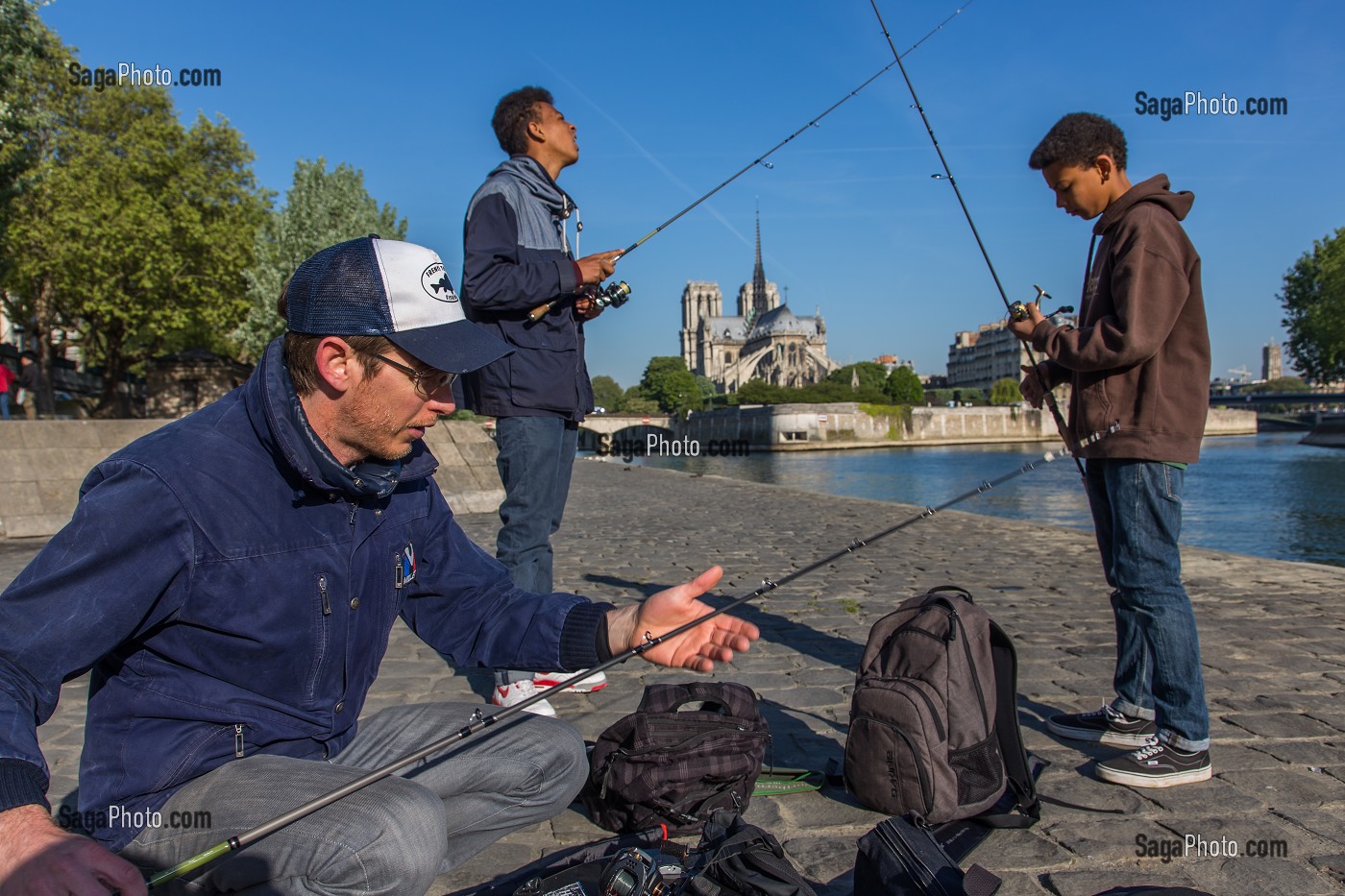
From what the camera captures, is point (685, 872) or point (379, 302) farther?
point (685, 872)

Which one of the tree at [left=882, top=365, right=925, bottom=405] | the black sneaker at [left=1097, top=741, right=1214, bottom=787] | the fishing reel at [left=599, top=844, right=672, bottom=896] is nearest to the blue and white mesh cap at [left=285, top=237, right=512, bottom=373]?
the fishing reel at [left=599, top=844, right=672, bottom=896]

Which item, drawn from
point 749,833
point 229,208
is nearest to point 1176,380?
point 749,833

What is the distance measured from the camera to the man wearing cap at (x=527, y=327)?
400 centimetres

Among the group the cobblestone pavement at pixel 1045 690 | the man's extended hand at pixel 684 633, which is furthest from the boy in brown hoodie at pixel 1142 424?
the man's extended hand at pixel 684 633

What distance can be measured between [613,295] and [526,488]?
3.79 ft

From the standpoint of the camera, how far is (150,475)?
1.75m

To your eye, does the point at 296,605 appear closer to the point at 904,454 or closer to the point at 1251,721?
the point at 1251,721

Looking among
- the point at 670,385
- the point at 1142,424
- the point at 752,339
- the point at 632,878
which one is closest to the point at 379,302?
the point at 632,878

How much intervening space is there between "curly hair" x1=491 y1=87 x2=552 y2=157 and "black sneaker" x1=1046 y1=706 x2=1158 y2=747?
3.47m

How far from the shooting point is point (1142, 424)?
338 cm

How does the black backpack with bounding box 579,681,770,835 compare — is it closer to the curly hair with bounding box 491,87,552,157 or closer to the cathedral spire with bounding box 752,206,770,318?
the curly hair with bounding box 491,87,552,157

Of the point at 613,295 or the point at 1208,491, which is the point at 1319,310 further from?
the point at 613,295

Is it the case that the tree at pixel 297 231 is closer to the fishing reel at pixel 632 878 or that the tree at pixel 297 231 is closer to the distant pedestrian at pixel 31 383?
the distant pedestrian at pixel 31 383

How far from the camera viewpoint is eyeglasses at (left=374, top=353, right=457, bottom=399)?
6.74 ft
